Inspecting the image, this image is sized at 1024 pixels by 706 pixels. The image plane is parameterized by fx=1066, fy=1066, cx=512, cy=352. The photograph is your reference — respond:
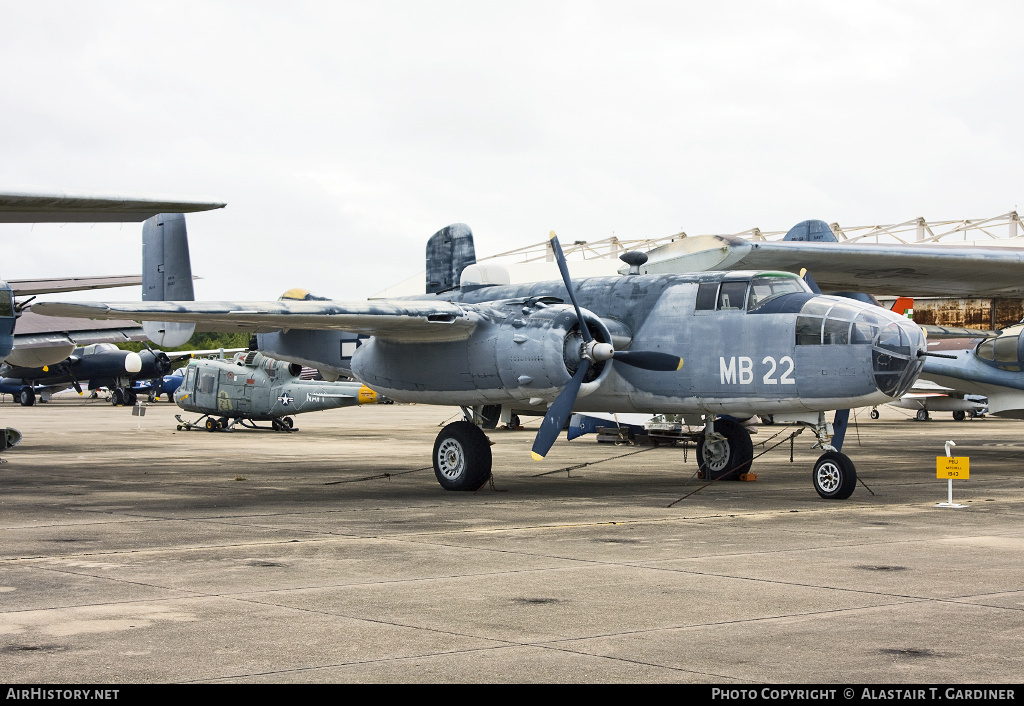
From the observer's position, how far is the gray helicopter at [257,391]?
121 feet

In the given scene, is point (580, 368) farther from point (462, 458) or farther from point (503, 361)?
point (462, 458)

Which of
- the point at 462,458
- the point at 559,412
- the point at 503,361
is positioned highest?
the point at 503,361

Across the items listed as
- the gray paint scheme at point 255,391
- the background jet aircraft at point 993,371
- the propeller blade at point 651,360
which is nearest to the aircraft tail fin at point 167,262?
the propeller blade at point 651,360

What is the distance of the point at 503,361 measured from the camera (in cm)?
1638

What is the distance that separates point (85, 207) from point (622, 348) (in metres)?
8.21

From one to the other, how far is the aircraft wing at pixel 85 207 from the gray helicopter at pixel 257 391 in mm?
22809

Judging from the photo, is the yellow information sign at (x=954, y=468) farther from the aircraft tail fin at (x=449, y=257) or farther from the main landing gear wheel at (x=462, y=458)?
the aircraft tail fin at (x=449, y=257)

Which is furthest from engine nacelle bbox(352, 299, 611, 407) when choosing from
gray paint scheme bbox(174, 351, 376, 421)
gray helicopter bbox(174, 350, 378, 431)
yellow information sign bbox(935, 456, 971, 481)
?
gray paint scheme bbox(174, 351, 376, 421)

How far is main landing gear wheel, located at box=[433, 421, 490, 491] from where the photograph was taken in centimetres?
1722

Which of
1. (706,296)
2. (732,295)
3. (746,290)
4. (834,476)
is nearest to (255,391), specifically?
(706,296)

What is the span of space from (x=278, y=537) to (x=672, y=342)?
7.27 meters
